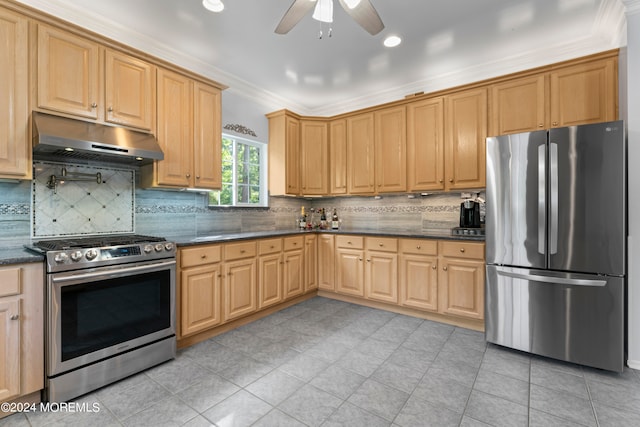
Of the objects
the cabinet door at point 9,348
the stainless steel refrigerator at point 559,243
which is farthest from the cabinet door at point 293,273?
the cabinet door at point 9,348

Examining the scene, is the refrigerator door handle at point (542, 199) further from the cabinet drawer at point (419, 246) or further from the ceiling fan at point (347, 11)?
the ceiling fan at point (347, 11)

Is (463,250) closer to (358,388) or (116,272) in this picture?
(358,388)

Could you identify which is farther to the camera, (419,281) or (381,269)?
(381,269)

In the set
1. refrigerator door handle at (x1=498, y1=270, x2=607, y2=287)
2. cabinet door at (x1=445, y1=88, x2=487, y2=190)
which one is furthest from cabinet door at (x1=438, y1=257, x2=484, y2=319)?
cabinet door at (x1=445, y1=88, x2=487, y2=190)

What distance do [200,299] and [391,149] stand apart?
2.79 metres

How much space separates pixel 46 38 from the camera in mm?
2090

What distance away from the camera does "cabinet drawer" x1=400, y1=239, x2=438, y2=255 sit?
10.4ft

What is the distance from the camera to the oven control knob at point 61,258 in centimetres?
182

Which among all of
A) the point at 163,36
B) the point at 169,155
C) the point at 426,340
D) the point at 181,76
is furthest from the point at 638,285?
the point at 163,36

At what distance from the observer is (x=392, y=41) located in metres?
2.96

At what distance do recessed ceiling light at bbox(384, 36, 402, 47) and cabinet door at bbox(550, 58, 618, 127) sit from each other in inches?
58.8

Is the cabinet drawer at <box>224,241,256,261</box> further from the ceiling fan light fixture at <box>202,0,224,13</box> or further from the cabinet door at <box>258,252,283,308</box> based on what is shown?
the ceiling fan light fixture at <box>202,0,224,13</box>

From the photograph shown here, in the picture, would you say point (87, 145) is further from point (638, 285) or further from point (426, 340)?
point (638, 285)

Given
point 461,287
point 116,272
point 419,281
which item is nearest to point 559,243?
point 461,287
